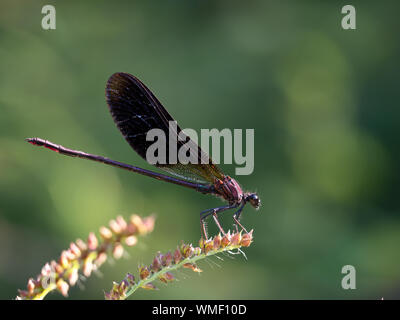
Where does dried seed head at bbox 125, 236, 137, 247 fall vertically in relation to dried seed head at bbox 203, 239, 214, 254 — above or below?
below

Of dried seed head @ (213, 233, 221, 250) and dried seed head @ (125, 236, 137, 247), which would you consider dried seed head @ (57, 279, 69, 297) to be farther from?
dried seed head @ (213, 233, 221, 250)

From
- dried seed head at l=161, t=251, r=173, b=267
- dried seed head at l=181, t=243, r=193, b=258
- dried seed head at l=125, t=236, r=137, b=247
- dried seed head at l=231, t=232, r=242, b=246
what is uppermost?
dried seed head at l=231, t=232, r=242, b=246

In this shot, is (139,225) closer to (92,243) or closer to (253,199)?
(92,243)

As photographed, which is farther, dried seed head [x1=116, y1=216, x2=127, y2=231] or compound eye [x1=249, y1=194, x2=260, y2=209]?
compound eye [x1=249, y1=194, x2=260, y2=209]

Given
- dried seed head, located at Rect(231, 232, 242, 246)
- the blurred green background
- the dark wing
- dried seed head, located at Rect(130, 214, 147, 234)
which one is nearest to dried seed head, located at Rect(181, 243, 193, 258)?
dried seed head, located at Rect(231, 232, 242, 246)
